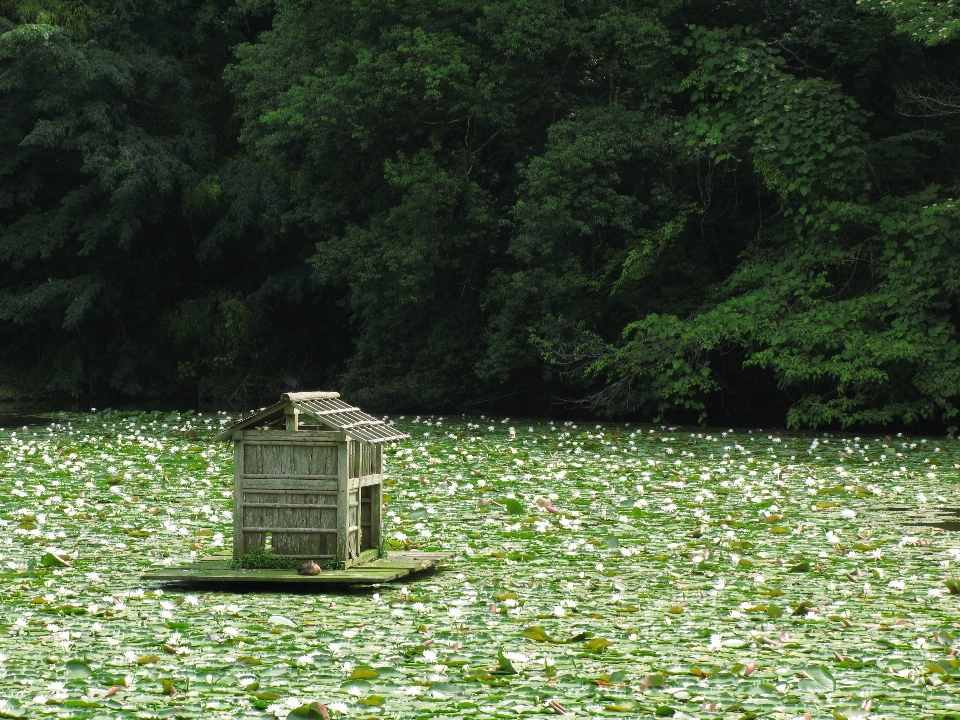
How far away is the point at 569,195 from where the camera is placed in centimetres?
2081

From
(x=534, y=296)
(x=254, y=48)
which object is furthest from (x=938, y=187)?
(x=254, y=48)

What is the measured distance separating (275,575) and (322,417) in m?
0.97

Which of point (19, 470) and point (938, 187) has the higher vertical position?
point (938, 187)

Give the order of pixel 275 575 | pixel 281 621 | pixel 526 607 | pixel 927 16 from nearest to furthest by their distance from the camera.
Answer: pixel 281 621 → pixel 526 607 → pixel 275 575 → pixel 927 16

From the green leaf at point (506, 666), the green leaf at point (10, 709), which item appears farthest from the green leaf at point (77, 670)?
the green leaf at point (506, 666)

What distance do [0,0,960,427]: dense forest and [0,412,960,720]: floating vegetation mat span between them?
7545mm

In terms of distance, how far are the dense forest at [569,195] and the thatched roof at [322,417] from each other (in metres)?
12.2

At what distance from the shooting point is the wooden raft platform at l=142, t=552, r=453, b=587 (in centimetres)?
757

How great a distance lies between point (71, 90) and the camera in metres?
28.6

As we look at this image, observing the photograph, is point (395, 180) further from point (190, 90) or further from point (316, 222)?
point (190, 90)

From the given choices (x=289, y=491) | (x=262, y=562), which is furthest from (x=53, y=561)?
(x=289, y=491)

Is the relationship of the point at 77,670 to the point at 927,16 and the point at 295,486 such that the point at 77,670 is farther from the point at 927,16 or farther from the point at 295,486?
the point at 927,16

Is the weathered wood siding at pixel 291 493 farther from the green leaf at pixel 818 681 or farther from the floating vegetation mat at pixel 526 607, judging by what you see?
the green leaf at pixel 818 681

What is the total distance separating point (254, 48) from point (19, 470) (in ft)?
46.9
